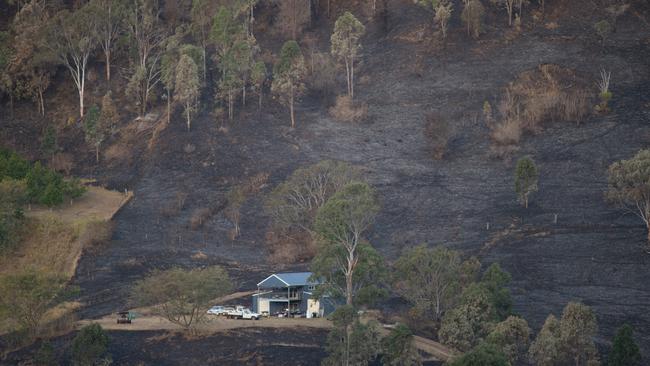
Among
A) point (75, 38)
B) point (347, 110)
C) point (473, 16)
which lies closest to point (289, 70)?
point (347, 110)

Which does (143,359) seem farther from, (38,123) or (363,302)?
(38,123)

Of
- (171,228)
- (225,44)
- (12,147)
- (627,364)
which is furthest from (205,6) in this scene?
(627,364)

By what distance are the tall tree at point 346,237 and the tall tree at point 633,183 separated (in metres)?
17.8

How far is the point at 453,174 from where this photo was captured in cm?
9712

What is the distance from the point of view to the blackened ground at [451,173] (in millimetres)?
80125

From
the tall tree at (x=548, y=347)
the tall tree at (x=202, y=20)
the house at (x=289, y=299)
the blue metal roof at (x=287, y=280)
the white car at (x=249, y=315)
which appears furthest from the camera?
the tall tree at (x=202, y=20)

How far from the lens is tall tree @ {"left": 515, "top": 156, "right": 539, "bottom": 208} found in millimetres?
87688

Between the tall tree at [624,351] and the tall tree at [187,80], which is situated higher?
the tall tree at [187,80]

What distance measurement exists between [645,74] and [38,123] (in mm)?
59525

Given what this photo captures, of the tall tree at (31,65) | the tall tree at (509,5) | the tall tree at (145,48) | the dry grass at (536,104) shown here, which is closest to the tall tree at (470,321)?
the dry grass at (536,104)

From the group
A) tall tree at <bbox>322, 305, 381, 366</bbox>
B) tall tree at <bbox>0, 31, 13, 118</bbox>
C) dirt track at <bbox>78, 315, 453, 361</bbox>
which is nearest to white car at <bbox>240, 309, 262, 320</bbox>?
dirt track at <bbox>78, 315, 453, 361</bbox>

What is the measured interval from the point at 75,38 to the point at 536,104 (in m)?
47.0

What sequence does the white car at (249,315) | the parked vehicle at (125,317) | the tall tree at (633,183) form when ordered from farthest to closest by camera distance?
the tall tree at (633,183) < the white car at (249,315) < the parked vehicle at (125,317)

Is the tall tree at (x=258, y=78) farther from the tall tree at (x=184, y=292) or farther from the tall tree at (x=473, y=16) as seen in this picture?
the tall tree at (x=184, y=292)
